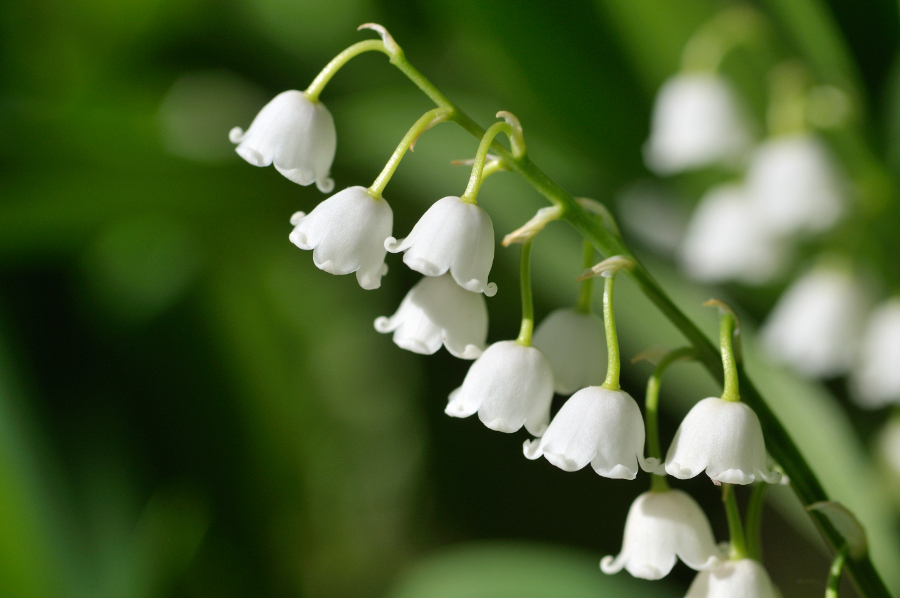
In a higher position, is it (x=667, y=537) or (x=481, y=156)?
(x=481, y=156)

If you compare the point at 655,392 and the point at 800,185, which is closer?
the point at 655,392

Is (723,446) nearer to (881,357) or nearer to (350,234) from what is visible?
(350,234)

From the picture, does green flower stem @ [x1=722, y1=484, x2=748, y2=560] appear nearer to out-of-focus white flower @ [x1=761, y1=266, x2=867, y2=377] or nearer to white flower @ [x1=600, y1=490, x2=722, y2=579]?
white flower @ [x1=600, y1=490, x2=722, y2=579]

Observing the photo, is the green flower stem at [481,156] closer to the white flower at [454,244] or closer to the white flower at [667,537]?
the white flower at [454,244]

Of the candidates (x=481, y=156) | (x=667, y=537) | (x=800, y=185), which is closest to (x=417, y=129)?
(x=481, y=156)

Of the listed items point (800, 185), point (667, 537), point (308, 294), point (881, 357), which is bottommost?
point (308, 294)

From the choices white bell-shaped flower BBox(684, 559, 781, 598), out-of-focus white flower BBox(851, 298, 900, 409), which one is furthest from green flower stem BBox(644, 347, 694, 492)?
out-of-focus white flower BBox(851, 298, 900, 409)

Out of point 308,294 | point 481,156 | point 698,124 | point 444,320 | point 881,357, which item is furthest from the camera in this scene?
point 308,294
